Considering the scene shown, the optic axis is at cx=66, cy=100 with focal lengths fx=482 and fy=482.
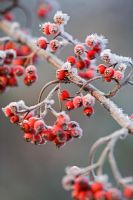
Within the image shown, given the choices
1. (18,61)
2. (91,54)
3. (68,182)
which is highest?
(18,61)

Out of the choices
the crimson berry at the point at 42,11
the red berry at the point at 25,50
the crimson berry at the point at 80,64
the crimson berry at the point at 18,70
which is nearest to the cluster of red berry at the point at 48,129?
the crimson berry at the point at 80,64

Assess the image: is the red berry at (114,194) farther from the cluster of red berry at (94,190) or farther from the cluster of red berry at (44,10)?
the cluster of red berry at (44,10)

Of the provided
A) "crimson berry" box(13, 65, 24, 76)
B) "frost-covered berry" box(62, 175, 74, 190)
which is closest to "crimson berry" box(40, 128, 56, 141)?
"frost-covered berry" box(62, 175, 74, 190)

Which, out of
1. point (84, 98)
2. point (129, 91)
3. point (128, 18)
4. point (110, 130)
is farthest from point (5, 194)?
point (84, 98)

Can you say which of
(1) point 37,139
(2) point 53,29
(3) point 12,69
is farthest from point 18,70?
(1) point 37,139

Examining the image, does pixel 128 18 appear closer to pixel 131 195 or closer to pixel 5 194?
pixel 5 194

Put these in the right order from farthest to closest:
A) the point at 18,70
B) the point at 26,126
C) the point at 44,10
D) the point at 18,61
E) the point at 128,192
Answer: the point at 44,10, the point at 18,61, the point at 18,70, the point at 26,126, the point at 128,192

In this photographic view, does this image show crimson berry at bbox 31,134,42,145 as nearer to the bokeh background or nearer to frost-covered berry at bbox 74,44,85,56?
frost-covered berry at bbox 74,44,85,56

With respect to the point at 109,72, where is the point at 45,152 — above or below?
above

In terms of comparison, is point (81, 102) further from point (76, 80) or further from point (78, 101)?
point (76, 80)
